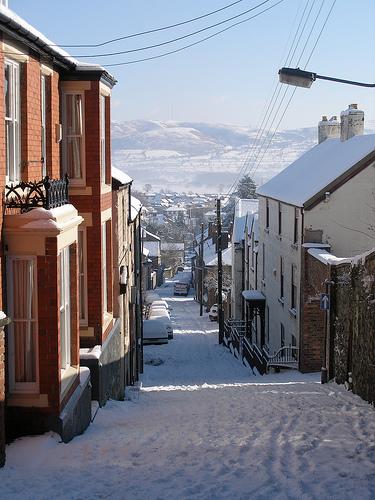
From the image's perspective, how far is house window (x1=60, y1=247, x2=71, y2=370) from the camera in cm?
1061

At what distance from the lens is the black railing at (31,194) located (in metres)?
9.35

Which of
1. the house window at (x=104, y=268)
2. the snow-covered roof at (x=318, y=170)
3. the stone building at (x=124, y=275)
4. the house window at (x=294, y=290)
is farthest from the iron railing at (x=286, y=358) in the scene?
the house window at (x=104, y=268)

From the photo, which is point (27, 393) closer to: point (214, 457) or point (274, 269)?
point (214, 457)

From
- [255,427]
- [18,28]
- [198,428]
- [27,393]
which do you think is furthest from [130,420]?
[18,28]

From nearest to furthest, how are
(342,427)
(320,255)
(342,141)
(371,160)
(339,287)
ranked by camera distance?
(342,427) < (339,287) < (320,255) < (371,160) < (342,141)

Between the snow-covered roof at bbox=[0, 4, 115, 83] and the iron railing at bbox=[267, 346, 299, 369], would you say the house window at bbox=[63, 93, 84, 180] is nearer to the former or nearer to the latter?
the snow-covered roof at bbox=[0, 4, 115, 83]

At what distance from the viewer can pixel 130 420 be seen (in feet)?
41.8

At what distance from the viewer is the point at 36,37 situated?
32.6 ft

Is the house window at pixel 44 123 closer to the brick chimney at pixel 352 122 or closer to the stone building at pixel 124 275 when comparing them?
the stone building at pixel 124 275

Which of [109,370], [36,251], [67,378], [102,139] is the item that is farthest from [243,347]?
[36,251]

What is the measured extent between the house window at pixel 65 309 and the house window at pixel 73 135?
12.4 ft

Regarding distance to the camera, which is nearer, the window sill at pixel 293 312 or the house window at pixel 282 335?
the window sill at pixel 293 312

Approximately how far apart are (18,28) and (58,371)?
4555 mm

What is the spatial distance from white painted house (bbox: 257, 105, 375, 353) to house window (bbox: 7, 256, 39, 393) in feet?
52.4
